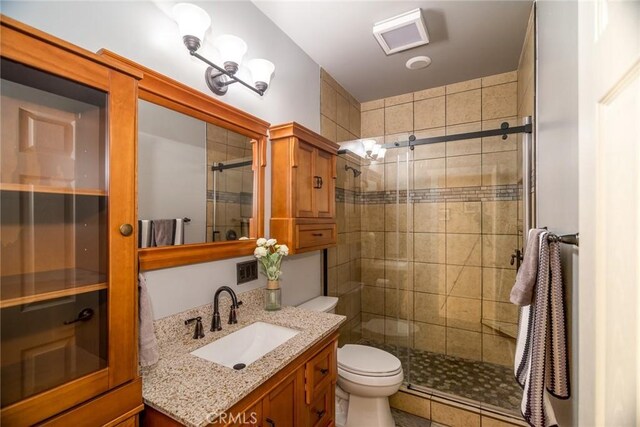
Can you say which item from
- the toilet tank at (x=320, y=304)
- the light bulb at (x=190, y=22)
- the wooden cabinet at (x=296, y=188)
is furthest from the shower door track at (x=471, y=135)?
the light bulb at (x=190, y=22)

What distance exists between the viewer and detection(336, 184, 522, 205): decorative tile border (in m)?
2.38

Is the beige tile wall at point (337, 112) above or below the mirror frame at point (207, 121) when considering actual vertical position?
above

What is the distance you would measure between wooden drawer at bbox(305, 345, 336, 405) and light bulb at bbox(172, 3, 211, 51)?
1.46m

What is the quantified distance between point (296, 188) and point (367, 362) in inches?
48.7

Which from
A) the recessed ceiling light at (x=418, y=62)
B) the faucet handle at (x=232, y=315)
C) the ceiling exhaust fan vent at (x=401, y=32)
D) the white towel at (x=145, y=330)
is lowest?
the faucet handle at (x=232, y=315)

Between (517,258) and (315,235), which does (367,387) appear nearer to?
(315,235)

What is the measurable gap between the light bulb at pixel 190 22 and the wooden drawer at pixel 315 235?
1.04 meters

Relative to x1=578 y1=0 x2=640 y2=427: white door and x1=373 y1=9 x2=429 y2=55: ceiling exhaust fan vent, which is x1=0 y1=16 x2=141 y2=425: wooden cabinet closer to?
x1=578 y1=0 x2=640 y2=427: white door

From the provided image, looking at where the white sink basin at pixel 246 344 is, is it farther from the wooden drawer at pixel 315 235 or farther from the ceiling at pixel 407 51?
the ceiling at pixel 407 51

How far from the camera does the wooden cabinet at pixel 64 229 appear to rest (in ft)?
2.11

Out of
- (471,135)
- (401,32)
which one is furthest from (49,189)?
(471,135)

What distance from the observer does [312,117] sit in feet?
7.46

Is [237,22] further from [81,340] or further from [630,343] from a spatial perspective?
[630,343]

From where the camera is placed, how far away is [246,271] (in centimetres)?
164
